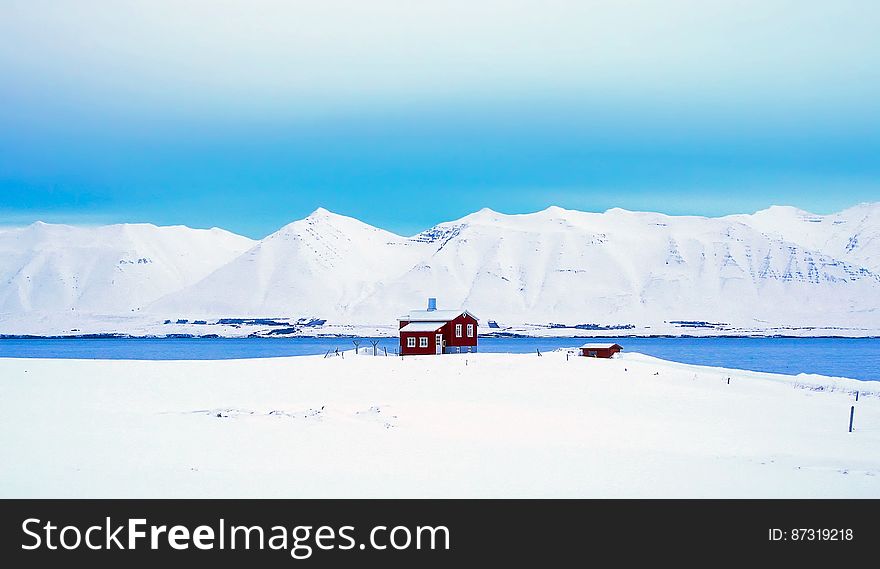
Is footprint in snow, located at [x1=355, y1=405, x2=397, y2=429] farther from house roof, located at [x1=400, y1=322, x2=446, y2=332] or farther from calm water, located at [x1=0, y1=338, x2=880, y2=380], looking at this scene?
calm water, located at [x1=0, y1=338, x2=880, y2=380]

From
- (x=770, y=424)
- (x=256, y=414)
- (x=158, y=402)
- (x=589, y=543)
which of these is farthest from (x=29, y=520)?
(x=770, y=424)

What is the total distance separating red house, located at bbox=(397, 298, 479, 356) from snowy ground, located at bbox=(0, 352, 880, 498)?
51.1ft

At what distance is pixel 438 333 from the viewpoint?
60312 mm

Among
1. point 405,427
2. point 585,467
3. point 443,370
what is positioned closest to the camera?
point 585,467

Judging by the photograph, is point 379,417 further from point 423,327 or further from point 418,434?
point 423,327

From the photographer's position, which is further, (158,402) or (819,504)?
(158,402)

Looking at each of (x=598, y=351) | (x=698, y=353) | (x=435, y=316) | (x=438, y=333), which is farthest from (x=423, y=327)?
(x=698, y=353)

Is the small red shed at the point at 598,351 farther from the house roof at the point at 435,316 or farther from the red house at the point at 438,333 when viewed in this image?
the house roof at the point at 435,316

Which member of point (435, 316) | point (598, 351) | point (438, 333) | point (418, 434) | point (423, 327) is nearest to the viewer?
point (418, 434)

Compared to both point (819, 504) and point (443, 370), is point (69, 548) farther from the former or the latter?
point (443, 370)

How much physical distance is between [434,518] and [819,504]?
267 inches

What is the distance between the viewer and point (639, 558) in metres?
12.7

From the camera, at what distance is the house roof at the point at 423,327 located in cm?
6012

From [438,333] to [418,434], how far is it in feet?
122
